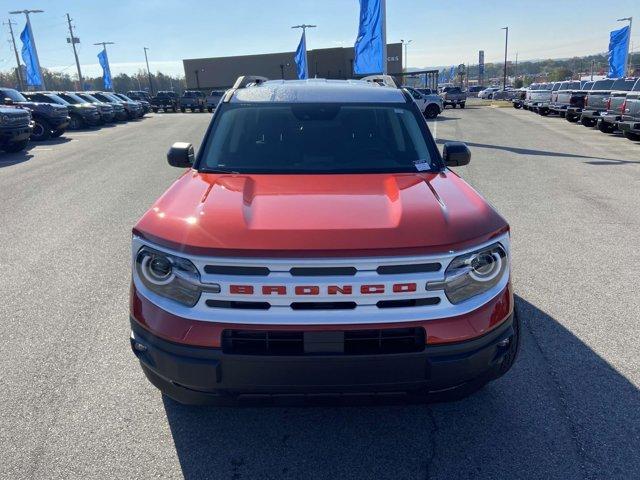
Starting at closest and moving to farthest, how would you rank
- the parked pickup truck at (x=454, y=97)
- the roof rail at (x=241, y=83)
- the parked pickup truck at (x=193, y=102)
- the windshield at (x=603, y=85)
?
the roof rail at (x=241, y=83) → the windshield at (x=603, y=85) → the parked pickup truck at (x=454, y=97) → the parked pickup truck at (x=193, y=102)

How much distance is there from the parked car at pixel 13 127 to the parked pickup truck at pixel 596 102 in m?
19.0

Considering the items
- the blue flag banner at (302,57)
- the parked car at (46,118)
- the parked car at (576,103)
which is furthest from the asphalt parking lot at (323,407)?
the blue flag banner at (302,57)

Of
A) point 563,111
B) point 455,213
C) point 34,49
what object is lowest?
point 563,111

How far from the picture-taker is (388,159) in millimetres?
3623

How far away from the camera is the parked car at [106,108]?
87.0 ft

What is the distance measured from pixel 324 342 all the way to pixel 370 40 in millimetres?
Result: 18591

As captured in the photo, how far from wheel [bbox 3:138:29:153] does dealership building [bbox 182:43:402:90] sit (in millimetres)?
54191

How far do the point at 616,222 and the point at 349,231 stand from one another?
5834 mm

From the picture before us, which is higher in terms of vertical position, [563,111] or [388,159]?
[388,159]

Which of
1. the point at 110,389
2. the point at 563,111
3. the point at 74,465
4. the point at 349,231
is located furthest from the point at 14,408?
the point at 563,111

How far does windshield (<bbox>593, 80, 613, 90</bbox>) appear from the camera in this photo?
66.0ft

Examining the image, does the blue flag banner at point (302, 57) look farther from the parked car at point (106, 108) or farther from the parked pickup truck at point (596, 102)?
the parked pickup truck at point (596, 102)

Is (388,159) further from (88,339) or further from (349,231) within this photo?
(88,339)

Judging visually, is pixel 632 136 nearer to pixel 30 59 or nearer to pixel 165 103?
pixel 30 59
